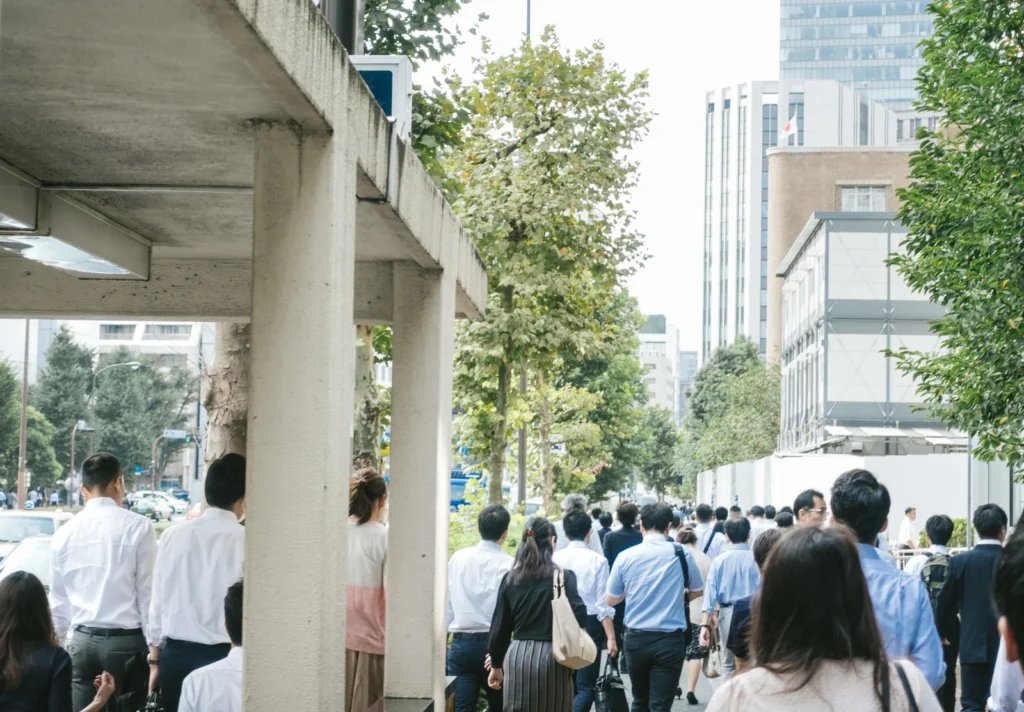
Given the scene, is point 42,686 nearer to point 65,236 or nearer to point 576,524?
point 65,236

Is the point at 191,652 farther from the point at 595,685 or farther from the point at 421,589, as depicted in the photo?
the point at 595,685

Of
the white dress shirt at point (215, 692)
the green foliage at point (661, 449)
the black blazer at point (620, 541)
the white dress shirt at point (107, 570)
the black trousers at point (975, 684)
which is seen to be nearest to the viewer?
the white dress shirt at point (215, 692)

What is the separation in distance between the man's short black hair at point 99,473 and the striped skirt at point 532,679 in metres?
2.70

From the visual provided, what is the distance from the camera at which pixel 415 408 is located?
322 inches

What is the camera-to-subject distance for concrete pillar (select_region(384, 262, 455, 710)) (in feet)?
26.3

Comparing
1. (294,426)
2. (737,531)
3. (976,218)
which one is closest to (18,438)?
(976,218)

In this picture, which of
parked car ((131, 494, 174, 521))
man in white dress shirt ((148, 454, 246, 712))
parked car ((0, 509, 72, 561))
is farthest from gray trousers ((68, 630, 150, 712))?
parked car ((131, 494, 174, 521))

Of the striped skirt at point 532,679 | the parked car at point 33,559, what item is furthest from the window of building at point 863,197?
the striped skirt at point 532,679

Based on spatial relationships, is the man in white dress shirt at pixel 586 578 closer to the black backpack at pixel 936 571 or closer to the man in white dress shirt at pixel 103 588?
the black backpack at pixel 936 571

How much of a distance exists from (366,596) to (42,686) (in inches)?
140

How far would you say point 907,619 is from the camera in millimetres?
5375

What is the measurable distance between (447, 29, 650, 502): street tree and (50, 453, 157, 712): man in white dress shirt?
13.3 meters

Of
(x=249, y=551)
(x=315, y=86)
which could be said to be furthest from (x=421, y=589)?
(x=315, y=86)

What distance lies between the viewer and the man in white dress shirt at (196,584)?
673 cm
